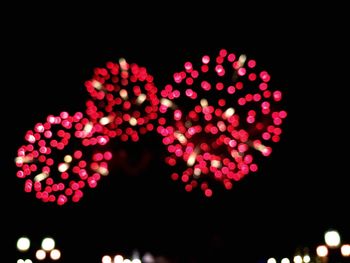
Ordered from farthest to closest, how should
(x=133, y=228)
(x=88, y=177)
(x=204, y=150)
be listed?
(x=133, y=228) → (x=88, y=177) → (x=204, y=150)

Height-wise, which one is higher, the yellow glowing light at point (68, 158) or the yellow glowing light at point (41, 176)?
the yellow glowing light at point (68, 158)

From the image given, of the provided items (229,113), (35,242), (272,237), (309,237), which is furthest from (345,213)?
(35,242)

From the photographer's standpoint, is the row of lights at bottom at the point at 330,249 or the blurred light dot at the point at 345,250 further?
the blurred light dot at the point at 345,250

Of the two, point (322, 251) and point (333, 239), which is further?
point (322, 251)

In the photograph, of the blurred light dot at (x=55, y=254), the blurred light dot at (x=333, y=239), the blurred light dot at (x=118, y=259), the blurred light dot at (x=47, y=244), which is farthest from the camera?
the blurred light dot at (x=118, y=259)

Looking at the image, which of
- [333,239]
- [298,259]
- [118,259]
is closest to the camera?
[333,239]

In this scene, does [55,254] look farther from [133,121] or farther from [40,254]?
[133,121]

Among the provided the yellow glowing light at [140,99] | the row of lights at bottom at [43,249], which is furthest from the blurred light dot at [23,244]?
the yellow glowing light at [140,99]

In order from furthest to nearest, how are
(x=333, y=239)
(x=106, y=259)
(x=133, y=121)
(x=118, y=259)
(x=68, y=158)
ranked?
(x=118, y=259) → (x=106, y=259) → (x=133, y=121) → (x=68, y=158) → (x=333, y=239)

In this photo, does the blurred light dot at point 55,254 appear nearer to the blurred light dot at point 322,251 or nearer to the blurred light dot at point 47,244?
the blurred light dot at point 47,244

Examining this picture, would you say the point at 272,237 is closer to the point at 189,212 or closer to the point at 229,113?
the point at 189,212

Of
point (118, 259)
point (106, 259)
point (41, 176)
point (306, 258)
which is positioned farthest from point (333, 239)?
point (41, 176)
